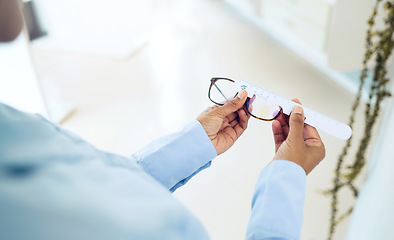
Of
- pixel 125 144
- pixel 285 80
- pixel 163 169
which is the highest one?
pixel 163 169

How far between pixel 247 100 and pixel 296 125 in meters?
0.11

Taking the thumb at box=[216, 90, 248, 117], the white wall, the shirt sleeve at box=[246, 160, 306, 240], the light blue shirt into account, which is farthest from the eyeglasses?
the white wall

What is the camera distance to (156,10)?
11.1ft

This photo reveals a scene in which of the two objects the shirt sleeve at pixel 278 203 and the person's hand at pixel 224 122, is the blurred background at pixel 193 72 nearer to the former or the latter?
the person's hand at pixel 224 122

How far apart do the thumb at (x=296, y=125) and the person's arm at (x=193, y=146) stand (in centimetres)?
10

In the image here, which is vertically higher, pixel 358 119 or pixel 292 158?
pixel 292 158

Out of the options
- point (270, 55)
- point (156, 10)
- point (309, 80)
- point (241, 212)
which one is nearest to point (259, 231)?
point (241, 212)

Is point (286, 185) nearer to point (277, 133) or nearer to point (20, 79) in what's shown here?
point (277, 133)

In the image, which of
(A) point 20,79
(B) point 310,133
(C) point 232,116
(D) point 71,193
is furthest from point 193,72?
(D) point 71,193

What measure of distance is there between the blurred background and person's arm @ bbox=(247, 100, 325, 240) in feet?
0.85

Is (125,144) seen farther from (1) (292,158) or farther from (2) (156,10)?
(2) (156,10)

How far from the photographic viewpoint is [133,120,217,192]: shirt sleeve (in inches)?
26.4

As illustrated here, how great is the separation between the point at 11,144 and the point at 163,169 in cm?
36

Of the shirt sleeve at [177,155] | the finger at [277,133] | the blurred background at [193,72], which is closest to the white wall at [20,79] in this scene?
the blurred background at [193,72]
